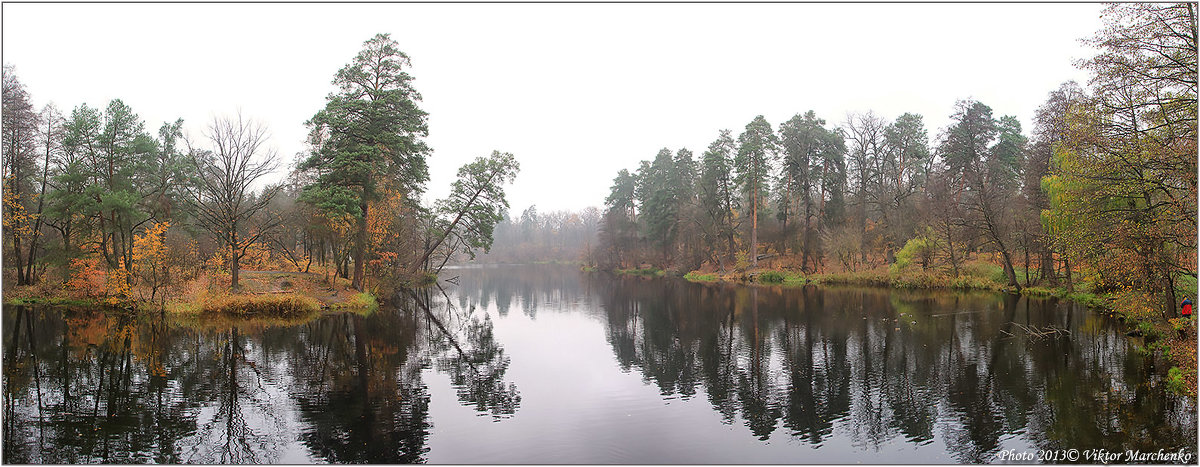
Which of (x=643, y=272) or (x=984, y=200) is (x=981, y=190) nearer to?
(x=984, y=200)

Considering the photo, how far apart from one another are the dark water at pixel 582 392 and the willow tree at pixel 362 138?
20.5 feet

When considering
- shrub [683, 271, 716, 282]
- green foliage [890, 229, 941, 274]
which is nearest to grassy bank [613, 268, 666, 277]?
shrub [683, 271, 716, 282]

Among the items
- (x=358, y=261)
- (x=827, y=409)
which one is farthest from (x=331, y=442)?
(x=358, y=261)

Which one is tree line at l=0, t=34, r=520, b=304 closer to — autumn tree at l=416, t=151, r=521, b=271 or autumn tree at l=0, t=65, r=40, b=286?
autumn tree at l=0, t=65, r=40, b=286

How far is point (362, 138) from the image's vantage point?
24.2 metres

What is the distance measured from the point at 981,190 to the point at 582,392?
23.7 metres

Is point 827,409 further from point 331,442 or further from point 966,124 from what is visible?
point 966,124

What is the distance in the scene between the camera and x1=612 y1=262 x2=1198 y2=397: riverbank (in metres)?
10.1

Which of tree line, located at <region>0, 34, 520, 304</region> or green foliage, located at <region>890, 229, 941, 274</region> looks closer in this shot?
tree line, located at <region>0, 34, 520, 304</region>

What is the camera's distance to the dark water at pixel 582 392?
26.1ft

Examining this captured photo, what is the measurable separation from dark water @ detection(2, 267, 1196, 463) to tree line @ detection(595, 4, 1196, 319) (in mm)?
A: 3045

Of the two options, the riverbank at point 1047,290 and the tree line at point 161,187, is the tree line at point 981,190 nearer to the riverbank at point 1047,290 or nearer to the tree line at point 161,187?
the riverbank at point 1047,290

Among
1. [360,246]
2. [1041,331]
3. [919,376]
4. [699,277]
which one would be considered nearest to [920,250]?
[699,277]

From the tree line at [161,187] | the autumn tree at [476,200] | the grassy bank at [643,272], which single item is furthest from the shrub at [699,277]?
the tree line at [161,187]
